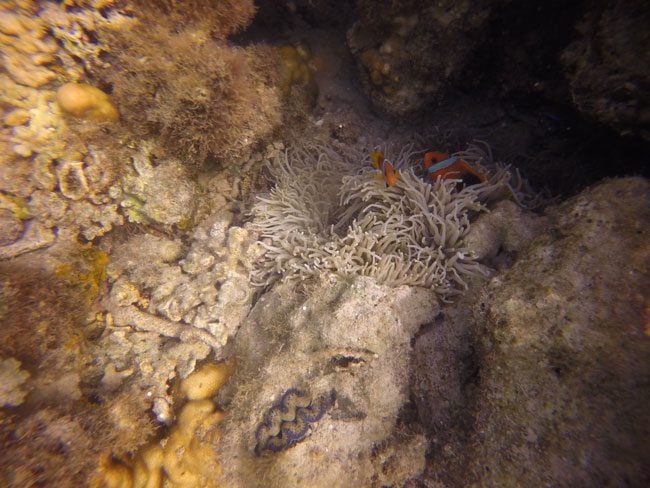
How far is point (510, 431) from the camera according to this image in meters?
1.98

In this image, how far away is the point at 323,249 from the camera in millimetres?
3209

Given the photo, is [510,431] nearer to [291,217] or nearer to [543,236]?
[543,236]

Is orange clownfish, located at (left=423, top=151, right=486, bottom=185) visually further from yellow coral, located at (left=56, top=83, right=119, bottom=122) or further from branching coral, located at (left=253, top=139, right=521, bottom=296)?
yellow coral, located at (left=56, top=83, right=119, bottom=122)

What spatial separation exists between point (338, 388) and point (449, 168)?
236cm

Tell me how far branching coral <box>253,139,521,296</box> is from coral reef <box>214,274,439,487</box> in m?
0.19

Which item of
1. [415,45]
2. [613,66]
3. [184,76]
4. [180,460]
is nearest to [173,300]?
[180,460]

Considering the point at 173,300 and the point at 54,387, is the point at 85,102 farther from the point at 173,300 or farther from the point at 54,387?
the point at 54,387

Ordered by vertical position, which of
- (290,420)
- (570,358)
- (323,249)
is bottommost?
(290,420)

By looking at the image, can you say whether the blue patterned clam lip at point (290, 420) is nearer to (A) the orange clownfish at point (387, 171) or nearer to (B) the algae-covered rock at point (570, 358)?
(B) the algae-covered rock at point (570, 358)

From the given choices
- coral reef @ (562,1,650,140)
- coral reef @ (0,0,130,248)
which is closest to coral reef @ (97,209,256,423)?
coral reef @ (0,0,130,248)

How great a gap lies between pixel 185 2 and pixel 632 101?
371 cm

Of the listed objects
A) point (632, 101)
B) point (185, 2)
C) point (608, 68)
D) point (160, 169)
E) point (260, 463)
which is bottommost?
point (260, 463)

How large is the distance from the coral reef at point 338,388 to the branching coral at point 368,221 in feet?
0.64

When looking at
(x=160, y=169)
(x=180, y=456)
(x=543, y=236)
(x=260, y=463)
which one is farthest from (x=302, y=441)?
(x=160, y=169)
